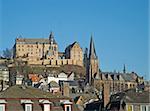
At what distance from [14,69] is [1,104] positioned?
116507 millimetres

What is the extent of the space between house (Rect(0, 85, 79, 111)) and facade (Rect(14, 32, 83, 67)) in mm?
133479

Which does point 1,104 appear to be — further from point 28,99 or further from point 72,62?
point 72,62

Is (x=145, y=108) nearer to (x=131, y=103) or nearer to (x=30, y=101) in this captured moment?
(x=131, y=103)

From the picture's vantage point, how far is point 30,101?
102 feet

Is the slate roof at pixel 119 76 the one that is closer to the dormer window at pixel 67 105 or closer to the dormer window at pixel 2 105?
the dormer window at pixel 67 105

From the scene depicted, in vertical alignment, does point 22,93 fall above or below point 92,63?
below

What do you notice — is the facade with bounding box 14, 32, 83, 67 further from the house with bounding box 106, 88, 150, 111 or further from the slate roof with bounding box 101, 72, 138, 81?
the house with bounding box 106, 88, 150, 111

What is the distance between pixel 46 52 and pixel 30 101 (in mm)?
144946

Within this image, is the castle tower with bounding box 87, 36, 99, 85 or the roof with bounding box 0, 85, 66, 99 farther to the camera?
the castle tower with bounding box 87, 36, 99, 85

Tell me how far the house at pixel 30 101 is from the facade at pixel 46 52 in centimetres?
13348

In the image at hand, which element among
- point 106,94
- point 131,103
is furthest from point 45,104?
point 106,94

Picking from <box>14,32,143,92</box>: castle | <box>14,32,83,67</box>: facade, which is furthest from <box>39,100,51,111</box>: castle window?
<box>14,32,83,67</box>: facade

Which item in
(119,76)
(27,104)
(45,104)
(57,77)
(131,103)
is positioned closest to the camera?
(27,104)

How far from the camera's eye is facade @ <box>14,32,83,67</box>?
16860cm
